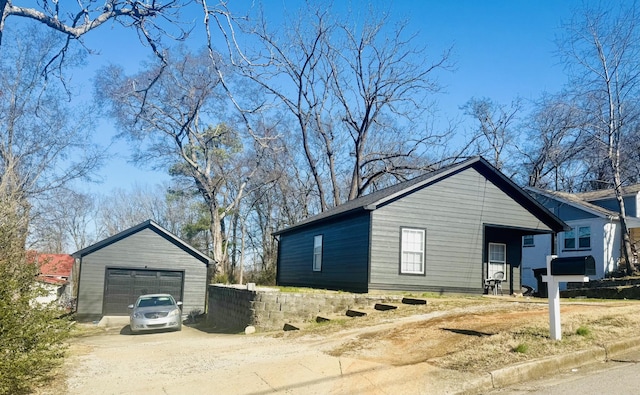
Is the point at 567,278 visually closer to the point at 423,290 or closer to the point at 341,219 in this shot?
the point at 423,290

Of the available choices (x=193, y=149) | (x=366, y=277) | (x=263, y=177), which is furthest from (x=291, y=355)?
(x=263, y=177)

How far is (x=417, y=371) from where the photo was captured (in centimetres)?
714

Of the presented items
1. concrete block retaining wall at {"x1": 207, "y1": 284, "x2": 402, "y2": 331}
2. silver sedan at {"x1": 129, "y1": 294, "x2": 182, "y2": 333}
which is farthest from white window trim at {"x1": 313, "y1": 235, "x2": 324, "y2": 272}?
concrete block retaining wall at {"x1": 207, "y1": 284, "x2": 402, "y2": 331}

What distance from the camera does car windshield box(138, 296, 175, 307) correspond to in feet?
71.1

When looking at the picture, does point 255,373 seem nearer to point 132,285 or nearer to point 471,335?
point 471,335

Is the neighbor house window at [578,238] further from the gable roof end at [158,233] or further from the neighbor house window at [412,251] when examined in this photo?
the gable roof end at [158,233]

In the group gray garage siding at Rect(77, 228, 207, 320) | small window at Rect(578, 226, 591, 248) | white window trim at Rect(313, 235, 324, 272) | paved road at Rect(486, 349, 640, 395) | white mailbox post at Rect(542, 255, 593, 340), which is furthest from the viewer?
small window at Rect(578, 226, 591, 248)

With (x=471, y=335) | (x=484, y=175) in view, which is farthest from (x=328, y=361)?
(x=484, y=175)

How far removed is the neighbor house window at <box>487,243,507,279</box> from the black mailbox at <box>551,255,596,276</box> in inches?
520

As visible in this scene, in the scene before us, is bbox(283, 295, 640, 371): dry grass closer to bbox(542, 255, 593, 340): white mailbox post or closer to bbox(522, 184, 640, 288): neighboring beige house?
bbox(542, 255, 593, 340): white mailbox post

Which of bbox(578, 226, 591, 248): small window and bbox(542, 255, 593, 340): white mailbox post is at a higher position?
bbox(578, 226, 591, 248): small window

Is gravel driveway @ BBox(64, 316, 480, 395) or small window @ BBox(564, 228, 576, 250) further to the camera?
small window @ BBox(564, 228, 576, 250)

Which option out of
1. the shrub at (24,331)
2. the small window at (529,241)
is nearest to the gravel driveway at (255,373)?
the shrub at (24,331)

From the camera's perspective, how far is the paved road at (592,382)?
20.0 ft
